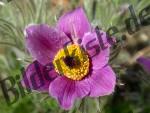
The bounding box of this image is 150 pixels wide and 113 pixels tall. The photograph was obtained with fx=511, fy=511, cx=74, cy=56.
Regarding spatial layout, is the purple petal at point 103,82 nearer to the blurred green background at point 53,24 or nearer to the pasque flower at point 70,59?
the pasque flower at point 70,59

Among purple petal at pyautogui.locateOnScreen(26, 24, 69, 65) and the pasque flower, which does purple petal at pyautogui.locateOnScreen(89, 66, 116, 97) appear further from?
purple petal at pyautogui.locateOnScreen(26, 24, 69, 65)

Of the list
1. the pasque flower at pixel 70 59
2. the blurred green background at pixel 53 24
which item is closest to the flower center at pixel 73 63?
the pasque flower at pixel 70 59

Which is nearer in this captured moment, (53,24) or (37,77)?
(37,77)

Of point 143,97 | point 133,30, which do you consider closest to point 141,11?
point 133,30

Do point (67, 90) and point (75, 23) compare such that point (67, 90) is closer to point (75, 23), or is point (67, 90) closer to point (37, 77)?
point (37, 77)

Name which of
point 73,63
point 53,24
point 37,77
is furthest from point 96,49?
point 53,24

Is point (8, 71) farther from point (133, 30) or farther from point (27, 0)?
point (133, 30)

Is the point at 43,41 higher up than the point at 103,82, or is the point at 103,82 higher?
the point at 43,41
